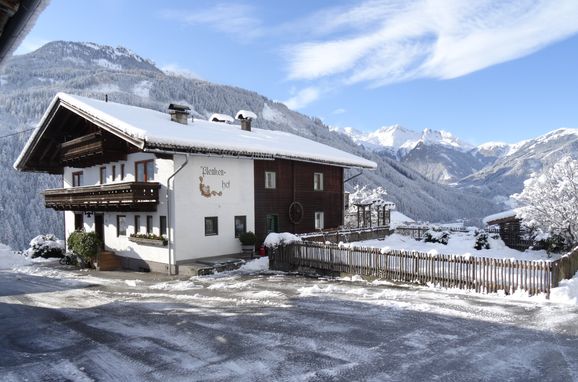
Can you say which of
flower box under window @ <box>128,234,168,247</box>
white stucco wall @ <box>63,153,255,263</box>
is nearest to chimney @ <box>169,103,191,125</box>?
white stucco wall @ <box>63,153,255,263</box>

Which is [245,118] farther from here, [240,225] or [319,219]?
[240,225]

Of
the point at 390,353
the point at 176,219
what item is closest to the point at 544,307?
the point at 390,353

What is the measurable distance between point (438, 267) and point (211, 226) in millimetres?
11902

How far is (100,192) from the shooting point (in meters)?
23.8

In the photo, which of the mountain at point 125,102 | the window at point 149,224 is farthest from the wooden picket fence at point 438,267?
the mountain at point 125,102

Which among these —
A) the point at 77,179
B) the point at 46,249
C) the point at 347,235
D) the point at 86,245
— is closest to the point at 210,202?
the point at 86,245

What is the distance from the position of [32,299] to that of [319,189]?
743 inches

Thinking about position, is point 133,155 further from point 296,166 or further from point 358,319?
point 358,319

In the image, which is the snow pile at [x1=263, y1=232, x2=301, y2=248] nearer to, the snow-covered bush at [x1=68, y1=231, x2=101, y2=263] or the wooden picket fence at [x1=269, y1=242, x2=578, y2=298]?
the wooden picket fence at [x1=269, y1=242, x2=578, y2=298]

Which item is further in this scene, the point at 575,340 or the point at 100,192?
the point at 100,192

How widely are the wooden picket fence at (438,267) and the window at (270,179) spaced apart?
559cm

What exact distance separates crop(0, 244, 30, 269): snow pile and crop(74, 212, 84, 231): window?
3.80 meters

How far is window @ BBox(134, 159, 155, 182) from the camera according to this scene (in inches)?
894

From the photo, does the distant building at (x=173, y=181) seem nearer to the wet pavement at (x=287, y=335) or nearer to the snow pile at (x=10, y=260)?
the snow pile at (x=10, y=260)
